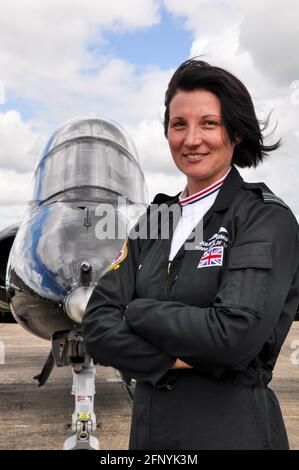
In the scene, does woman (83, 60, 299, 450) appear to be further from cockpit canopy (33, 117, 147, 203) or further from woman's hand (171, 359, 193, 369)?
cockpit canopy (33, 117, 147, 203)

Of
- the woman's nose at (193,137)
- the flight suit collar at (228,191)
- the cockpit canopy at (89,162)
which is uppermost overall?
the cockpit canopy at (89,162)

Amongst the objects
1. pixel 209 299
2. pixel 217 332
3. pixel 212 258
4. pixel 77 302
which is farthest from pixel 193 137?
pixel 77 302

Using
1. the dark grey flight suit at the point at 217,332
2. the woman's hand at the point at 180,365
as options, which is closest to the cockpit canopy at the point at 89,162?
the dark grey flight suit at the point at 217,332

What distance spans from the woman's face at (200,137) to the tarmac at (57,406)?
3845mm

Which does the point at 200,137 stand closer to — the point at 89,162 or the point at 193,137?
the point at 193,137

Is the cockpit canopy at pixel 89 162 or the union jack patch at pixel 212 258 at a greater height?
the cockpit canopy at pixel 89 162

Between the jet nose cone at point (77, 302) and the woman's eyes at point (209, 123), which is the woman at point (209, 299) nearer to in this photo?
the woman's eyes at point (209, 123)

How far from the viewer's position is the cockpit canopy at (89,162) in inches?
239

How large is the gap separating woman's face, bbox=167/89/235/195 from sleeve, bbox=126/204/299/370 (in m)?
0.27

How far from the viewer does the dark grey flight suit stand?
5.60 feet

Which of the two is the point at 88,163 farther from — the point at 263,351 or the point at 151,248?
the point at 263,351

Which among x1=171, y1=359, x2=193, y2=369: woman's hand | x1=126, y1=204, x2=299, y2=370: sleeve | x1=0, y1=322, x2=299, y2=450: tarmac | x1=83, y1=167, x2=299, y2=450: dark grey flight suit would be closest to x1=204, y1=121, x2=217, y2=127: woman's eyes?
x1=83, y1=167, x2=299, y2=450: dark grey flight suit

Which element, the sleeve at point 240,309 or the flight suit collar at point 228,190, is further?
the flight suit collar at point 228,190

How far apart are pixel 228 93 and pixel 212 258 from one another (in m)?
0.60
